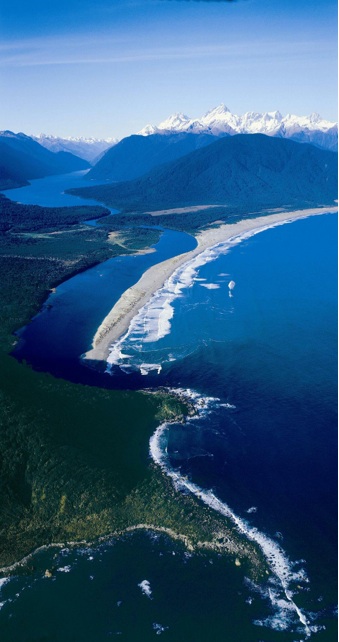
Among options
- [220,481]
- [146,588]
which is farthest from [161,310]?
[146,588]

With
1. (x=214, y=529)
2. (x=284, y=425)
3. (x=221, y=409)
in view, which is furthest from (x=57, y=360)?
(x=214, y=529)

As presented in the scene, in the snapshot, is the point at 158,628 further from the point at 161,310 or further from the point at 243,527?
the point at 161,310

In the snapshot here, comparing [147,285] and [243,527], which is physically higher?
[147,285]

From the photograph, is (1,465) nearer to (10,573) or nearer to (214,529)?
(10,573)

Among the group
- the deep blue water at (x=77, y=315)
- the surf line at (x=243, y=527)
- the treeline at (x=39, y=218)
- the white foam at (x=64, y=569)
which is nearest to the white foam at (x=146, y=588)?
the white foam at (x=64, y=569)

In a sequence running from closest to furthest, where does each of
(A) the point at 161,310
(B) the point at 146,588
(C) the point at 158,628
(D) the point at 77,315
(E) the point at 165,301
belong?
(C) the point at 158,628, (B) the point at 146,588, (D) the point at 77,315, (A) the point at 161,310, (E) the point at 165,301

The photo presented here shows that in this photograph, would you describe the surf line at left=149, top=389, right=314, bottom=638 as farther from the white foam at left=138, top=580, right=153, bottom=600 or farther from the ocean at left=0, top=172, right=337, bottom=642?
the white foam at left=138, top=580, right=153, bottom=600

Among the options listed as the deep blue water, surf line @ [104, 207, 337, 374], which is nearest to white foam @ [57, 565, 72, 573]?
the deep blue water
